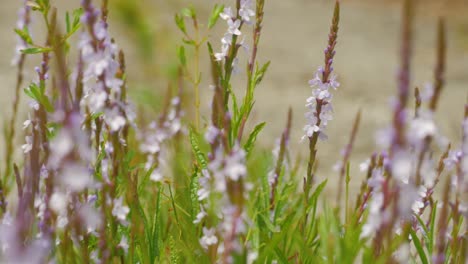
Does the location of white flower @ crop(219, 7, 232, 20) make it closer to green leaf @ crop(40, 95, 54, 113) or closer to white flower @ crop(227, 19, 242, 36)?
white flower @ crop(227, 19, 242, 36)

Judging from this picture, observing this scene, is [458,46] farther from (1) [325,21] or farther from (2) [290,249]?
(2) [290,249]

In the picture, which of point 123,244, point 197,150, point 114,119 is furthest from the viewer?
point 197,150

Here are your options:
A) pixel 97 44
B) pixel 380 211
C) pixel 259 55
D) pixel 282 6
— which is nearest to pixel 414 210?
pixel 380 211

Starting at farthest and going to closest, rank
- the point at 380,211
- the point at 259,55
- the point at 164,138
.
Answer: the point at 259,55 → the point at 164,138 → the point at 380,211

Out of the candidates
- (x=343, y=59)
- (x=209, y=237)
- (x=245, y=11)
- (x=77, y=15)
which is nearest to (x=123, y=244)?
(x=209, y=237)

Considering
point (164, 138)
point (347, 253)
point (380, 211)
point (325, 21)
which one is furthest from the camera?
point (325, 21)

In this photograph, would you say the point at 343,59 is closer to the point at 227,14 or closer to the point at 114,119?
the point at 227,14

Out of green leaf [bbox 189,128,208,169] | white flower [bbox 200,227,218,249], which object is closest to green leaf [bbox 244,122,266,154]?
green leaf [bbox 189,128,208,169]
